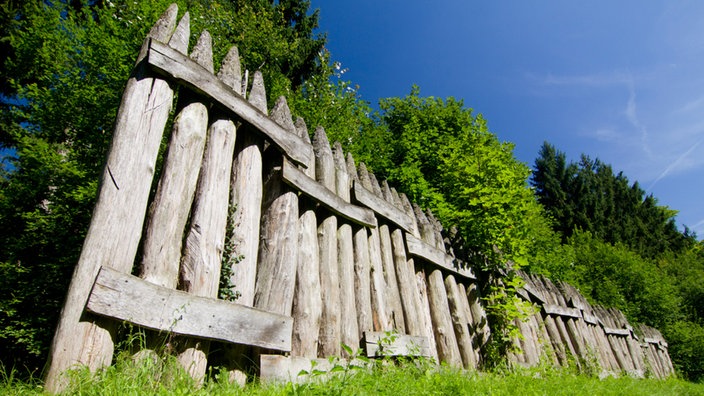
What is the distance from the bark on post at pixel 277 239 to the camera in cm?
284

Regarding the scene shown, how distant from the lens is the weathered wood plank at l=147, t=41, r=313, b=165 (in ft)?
8.25

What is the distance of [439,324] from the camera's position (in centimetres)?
452

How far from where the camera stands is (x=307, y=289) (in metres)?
3.13

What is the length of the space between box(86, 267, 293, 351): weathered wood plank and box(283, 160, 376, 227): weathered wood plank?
1187 millimetres

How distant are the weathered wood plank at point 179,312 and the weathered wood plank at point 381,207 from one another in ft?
6.08

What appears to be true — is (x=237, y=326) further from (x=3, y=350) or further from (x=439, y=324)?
(x=3, y=350)

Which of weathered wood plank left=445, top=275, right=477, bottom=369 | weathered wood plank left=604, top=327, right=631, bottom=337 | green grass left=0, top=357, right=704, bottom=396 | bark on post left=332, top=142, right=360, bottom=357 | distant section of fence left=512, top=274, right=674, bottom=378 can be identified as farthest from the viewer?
weathered wood plank left=604, top=327, right=631, bottom=337

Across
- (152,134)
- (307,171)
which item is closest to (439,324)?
(307,171)

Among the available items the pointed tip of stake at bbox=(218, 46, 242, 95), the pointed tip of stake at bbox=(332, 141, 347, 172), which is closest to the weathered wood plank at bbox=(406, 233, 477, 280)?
the pointed tip of stake at bbox=(332, 141, 347, 172)

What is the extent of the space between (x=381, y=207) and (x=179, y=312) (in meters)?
2.69

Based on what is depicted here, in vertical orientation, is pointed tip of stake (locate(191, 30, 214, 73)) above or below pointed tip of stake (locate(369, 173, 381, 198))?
above

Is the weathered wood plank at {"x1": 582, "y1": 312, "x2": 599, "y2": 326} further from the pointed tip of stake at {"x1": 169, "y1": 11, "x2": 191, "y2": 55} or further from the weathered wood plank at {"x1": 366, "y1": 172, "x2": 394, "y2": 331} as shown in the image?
the pointed tip of stake at {"x1": 169, "y1": 11, "x2": 191, "y2": 55}

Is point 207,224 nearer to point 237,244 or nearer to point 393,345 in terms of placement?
point 237,244

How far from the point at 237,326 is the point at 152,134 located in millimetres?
1323
